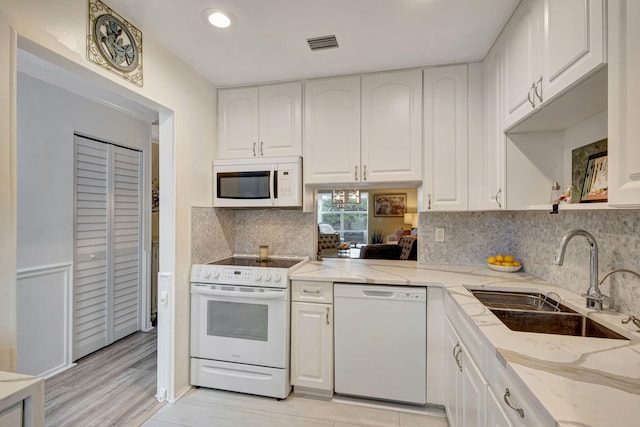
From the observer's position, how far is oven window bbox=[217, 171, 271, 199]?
95.1 inches

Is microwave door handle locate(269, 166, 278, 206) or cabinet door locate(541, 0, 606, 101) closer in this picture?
cabinet door locate(541, 0, 606, 101)

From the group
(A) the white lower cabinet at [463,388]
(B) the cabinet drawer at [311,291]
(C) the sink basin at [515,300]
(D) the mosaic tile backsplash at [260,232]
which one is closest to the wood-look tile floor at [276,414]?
(A) the white lower cabinet at [463,388]

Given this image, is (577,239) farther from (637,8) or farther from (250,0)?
(250,0)

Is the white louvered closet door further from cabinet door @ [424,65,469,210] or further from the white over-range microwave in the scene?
cabinet door @ [424,65,469,210]

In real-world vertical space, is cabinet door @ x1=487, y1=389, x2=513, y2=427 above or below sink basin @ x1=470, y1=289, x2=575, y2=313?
below

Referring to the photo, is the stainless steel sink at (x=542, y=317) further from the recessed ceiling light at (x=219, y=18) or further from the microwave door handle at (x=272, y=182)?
the recessed ceiling light at (x=219, y=18)

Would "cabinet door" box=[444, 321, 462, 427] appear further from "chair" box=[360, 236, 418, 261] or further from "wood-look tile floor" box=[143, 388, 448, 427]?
"chair" box=[360, 236, 418, 261]

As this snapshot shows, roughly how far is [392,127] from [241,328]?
184cm

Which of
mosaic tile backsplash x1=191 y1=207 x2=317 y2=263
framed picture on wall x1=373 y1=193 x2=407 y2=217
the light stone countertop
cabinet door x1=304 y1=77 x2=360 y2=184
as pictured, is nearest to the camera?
the light stone countertop

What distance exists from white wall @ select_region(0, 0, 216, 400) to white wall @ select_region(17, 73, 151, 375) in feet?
3.61

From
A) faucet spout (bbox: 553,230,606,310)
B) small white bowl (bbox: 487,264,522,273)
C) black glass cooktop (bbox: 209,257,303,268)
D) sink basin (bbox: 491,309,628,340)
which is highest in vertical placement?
faucet spout (bbox: 553,230,606,310)

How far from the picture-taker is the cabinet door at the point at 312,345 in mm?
2092

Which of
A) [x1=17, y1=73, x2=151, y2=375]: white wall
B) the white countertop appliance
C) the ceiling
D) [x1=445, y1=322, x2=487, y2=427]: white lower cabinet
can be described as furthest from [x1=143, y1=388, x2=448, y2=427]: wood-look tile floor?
the ceiling

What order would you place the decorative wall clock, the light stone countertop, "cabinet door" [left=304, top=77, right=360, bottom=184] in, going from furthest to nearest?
1. "cabinet door" [left=304, top=77, right=360, bottom=184]
2. the decorative wall clock
3. the light stone countertop
